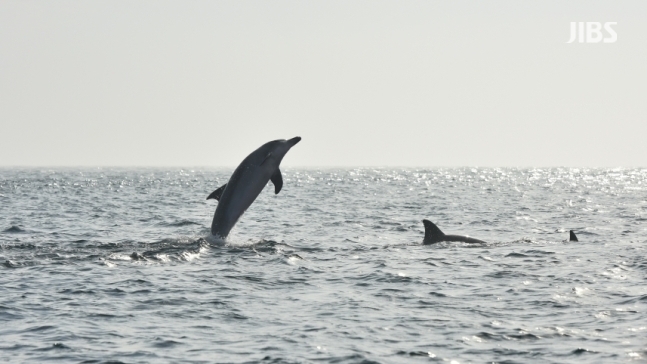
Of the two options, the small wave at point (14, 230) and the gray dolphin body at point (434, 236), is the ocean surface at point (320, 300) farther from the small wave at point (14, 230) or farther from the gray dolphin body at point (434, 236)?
the small wave at point (14, 230)

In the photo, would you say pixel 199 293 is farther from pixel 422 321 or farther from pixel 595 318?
pixel 595 318

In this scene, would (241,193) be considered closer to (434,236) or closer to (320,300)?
(320,300)

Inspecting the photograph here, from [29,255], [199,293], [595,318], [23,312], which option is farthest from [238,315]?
[29,255]

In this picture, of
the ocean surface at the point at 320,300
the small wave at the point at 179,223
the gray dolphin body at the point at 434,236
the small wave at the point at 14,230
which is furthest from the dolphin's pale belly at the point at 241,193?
the small wave at the point at 179,223

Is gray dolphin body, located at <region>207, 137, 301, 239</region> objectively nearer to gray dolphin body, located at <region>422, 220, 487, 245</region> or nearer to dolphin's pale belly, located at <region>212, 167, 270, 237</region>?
dolphin's pale belly, located at <region>212, 167, 270, 237</region>

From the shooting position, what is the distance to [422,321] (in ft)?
46.1

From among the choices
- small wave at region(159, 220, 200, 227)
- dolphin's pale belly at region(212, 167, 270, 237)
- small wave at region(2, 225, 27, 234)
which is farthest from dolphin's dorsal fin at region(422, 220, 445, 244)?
small wave at region(2, 225, 27, 234)

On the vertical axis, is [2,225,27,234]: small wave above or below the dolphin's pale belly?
below

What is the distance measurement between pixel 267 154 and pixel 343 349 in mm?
7821

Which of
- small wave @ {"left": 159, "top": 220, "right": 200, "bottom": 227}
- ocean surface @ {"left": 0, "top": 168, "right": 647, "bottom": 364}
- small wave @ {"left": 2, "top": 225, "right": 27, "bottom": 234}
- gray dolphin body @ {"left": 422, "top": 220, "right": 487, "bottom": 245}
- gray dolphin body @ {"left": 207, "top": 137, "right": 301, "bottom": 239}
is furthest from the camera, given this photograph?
small wave @ {"left": 159, "top": 220, "right": 200, "bottom": 227}

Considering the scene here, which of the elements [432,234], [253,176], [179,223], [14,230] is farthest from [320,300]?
[179,223]

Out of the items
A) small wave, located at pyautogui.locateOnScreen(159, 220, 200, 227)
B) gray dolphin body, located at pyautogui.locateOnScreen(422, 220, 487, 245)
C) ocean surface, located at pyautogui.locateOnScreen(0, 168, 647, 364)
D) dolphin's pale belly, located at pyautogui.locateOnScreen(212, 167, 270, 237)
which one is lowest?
small wave, located at pyautogui.locateOnScreen(159, 220, 200, 227)

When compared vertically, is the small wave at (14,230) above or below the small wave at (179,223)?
above

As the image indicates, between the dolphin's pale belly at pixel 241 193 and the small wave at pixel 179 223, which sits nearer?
the dolphin's pale belly at pixel 241 193
